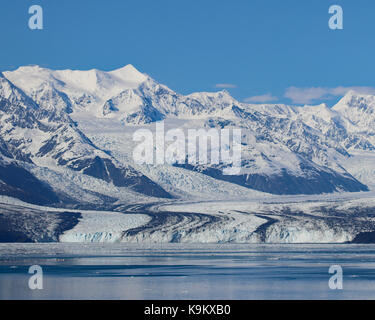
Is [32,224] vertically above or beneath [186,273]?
above

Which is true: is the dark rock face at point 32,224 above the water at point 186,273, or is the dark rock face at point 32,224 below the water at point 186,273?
above

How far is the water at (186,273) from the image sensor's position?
66.6 m

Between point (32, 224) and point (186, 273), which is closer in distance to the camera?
point (186, 273)

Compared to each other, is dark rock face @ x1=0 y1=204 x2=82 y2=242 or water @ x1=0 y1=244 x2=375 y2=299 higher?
dark rock face @ x1=0 y1=204 x2=82 y2=242

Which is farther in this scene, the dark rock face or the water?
the dark rock face

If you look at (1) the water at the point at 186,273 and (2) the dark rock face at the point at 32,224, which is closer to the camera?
(1) the water at the point at 186,273

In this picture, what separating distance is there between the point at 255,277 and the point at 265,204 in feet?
384

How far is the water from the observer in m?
66.6

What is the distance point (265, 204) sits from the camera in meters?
196

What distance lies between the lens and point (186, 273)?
274 feet
